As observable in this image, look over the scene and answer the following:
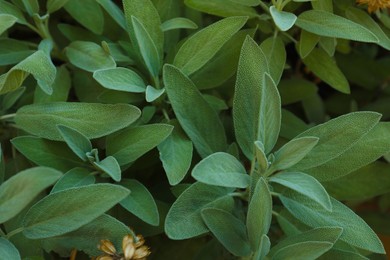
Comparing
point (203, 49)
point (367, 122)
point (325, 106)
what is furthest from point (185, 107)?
point (325, 106)

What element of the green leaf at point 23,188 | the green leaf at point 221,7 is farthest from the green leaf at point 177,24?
the green leaf at point 23,188

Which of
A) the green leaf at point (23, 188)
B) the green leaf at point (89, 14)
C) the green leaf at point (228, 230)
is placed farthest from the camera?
the green leaf at point (89, 14)

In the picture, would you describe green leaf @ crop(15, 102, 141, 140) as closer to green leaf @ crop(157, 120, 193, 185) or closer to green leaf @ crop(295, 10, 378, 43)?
green leaf @ crop(157, 120, 193, 185)

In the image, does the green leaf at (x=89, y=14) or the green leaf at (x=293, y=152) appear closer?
the green leaf at (x=293, y=152)

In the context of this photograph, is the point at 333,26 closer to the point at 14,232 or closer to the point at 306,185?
the point at 306,185

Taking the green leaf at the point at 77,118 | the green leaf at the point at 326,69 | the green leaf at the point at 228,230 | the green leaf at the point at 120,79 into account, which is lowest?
the green leaf at the point at 228,230

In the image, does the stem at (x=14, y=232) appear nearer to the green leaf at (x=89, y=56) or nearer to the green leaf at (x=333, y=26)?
the green leaf at (x=89, y=56)

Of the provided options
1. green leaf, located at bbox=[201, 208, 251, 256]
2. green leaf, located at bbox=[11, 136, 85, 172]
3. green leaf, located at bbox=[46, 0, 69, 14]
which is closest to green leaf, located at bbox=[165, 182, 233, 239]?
green leaf, located at bbox=[201, 208, 251, 256]
